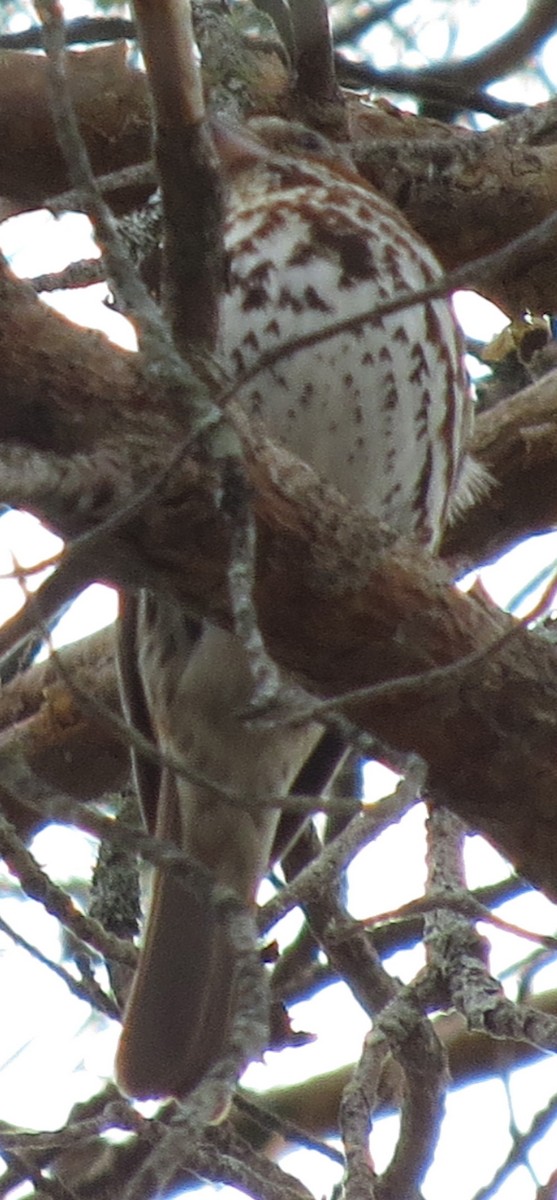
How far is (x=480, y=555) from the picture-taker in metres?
3.80

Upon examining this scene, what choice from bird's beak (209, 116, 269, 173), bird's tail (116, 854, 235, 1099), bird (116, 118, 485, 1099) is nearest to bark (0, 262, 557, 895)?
bird (116, 118, 485, 1099)

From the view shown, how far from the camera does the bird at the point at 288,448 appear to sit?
2.99 metres

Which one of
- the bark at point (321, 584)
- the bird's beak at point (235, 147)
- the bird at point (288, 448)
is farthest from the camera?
the bird's beak at point (235, 147)

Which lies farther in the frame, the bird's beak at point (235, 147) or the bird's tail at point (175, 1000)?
the bird's beak at point (235, 147)

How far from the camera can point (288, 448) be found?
296 cm

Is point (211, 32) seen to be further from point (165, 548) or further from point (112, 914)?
point (112, 914)

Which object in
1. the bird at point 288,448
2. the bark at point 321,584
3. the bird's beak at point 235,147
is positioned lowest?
the bark at point 321,584

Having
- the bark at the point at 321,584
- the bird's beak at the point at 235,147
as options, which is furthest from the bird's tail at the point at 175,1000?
the bird's beak at the point at 235,147

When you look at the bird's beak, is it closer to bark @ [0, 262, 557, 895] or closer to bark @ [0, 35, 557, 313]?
bark @ [0, 35, 557, 313]

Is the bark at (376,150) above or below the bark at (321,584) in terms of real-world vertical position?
above

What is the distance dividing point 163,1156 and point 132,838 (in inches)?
12.7

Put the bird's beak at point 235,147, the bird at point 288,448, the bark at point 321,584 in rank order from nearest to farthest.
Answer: the bark at point 321,584
the bird at point 288,448
the bird's beak at point 235,147

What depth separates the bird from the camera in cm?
299

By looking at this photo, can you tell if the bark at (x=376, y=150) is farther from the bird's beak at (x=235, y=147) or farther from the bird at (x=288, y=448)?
the bird at (x=288, y=448)
